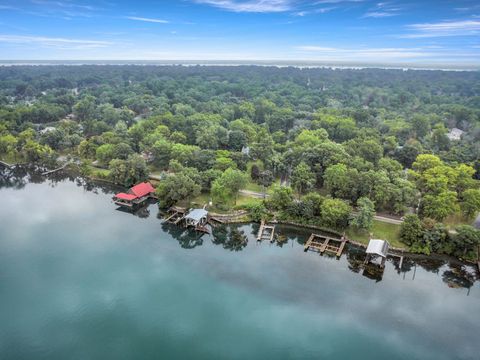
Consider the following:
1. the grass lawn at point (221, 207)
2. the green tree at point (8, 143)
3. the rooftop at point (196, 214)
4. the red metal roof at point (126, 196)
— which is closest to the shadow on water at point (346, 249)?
the red metal roof at point (126, 196)

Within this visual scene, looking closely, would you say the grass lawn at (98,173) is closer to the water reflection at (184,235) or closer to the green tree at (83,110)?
the water reflection at (184,235)

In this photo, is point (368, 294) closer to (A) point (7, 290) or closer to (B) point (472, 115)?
(A) point (7, 290)

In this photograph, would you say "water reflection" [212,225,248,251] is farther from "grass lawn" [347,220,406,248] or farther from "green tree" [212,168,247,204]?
"grass lawn" [347,220,406,248]

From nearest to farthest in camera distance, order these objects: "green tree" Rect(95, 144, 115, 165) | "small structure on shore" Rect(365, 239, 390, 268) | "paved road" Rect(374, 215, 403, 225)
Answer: "small structure on shore" Rect(365, 239, 390, 268) < "paved road" Rect(374, 215, 403, 225) < "green tree" Rect(95, 144, 115, 165)

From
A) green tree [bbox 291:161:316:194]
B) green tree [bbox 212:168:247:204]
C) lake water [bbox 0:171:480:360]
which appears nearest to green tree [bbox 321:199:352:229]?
lake water [bbox 0:171:480:360]

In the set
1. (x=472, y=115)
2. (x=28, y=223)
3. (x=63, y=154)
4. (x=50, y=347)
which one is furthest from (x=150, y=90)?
(x=50, y=347)
